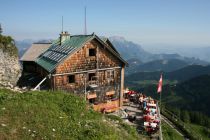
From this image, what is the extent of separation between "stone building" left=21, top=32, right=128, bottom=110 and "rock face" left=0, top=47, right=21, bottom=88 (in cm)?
266

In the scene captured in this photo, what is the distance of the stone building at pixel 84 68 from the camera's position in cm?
2853

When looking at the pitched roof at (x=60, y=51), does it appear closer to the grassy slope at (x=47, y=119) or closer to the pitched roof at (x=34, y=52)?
the pitched roof at (x=34, y=52)

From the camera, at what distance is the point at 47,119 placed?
639 inches

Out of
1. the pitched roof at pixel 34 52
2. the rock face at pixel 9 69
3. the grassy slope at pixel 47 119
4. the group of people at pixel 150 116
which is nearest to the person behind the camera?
the grassy slope at pixel 47 119

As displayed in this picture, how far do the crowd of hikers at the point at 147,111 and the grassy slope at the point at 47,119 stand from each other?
5.88m

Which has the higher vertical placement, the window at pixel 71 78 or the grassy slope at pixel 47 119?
the window at pixel 71 78

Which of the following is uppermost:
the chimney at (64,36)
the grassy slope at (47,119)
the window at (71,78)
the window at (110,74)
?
the chimney at (64,36)

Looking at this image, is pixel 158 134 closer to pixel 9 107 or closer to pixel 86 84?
pixel 86 84

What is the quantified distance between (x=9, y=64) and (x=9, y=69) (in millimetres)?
518

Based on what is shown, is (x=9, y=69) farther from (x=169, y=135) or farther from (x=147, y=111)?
(x=169, y=135)

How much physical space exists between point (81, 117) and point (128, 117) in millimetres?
11900

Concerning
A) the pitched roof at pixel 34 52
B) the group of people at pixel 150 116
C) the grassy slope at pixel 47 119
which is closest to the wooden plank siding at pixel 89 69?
the group of people at pixel 150 116

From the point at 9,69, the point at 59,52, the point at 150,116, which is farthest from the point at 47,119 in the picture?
the point at 59,52

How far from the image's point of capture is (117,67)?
32688 millimetres
